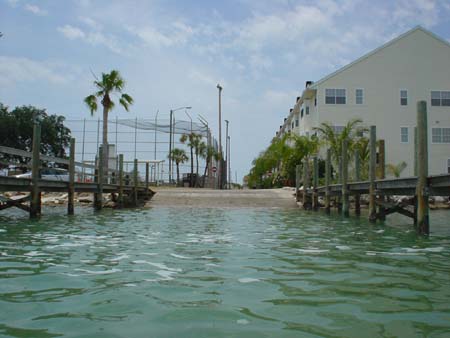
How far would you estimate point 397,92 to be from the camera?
111ft

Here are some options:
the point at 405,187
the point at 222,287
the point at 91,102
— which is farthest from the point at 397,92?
the point at 222,287

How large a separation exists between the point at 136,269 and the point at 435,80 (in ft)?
111

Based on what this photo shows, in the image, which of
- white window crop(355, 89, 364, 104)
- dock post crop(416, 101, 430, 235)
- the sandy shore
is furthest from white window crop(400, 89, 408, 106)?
dock post crop(416, 101, 430, 235)

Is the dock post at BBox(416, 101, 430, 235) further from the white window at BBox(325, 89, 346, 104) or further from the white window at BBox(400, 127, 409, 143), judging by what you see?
the white window at BBox(400, 127, 409, 143)

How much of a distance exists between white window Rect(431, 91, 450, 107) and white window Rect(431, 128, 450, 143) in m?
1.92

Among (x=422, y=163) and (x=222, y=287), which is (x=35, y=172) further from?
(x=422, y=163)

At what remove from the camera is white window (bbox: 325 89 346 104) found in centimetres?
3362

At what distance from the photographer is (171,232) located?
10023 millimetres

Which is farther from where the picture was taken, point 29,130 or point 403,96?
point 29,130

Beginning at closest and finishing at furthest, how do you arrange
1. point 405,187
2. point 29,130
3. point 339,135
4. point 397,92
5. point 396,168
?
point 405,187 < point 339,135 < point 396,168 < point 397,92 < point 29,130

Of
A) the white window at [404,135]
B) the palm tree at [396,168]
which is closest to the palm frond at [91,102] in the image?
the palm tree at [396,168]

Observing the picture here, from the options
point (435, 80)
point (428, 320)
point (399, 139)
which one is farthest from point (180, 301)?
point (435, 80)

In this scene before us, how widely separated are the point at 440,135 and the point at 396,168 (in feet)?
16.1

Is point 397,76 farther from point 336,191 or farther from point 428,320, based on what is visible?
point 428,320
